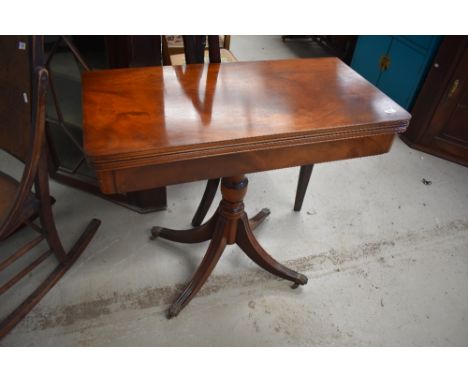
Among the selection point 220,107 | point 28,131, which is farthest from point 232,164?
point 28,131

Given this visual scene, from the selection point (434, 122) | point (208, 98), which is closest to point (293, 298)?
point (208, 98)

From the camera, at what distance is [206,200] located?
67.4 inches

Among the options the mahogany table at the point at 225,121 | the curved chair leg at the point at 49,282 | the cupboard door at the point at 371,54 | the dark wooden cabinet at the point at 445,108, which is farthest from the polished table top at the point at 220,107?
the cupboard door at the point at 371,54

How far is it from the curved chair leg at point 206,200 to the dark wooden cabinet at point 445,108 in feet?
5.18

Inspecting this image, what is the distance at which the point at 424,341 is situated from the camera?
1.46 m

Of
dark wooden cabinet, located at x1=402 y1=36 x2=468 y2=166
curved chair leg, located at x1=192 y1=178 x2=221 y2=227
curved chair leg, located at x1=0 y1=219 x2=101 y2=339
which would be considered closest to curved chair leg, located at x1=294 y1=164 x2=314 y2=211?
curved chair leg, located at x1=192 y1=178 x2=221 y2=227

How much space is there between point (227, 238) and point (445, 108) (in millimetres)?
1754

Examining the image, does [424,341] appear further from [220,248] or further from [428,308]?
[220,248]

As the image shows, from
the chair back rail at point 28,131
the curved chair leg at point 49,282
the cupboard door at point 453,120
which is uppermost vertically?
the chair back rail at point 28,131

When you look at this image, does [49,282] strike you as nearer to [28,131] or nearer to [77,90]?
[28,131]

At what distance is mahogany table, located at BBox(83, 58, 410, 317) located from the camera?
2.92 ft

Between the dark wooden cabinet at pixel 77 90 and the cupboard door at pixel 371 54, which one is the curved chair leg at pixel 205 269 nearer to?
the dark wooden cabinet at pixel 77 90

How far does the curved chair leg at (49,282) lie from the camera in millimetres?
1360

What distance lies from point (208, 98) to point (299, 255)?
3.22 ft
